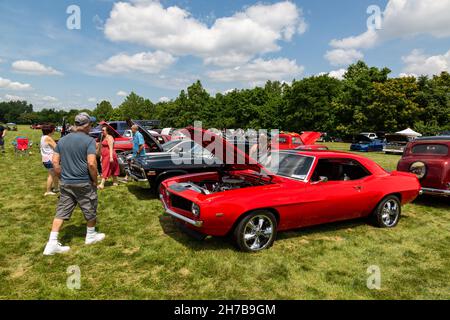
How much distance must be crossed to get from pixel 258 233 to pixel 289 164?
1.59 meters

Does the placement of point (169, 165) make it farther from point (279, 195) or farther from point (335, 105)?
point (335, 105)

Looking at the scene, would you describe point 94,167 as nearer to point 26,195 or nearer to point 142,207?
point 142,207

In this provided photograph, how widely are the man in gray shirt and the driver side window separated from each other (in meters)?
3.84

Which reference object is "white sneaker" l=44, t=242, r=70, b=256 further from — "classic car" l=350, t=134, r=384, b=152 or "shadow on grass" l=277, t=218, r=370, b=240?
"classic car" l=350, t=134, r=384, b=152

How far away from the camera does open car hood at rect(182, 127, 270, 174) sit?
213 inches

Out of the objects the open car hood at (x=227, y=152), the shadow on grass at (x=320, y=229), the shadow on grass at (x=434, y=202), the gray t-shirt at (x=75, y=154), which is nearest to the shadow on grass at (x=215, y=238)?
the shadow on grass at (x=320, y=229)

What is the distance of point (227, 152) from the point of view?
222 inches

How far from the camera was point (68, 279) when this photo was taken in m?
3.78

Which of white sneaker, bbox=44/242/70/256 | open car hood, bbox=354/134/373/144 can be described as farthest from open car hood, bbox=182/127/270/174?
open car hood, bbox=354/134/373/144
